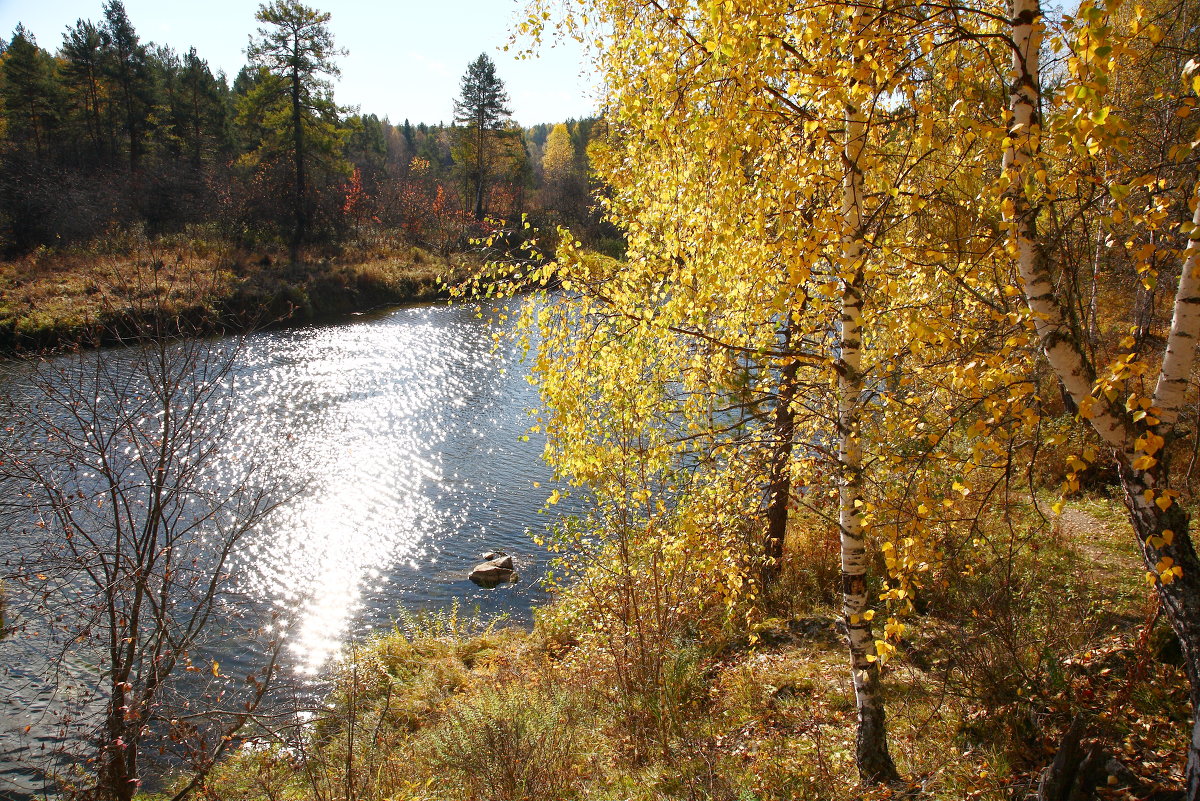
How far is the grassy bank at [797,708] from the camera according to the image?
13.6ft

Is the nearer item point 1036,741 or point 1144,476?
point 1144,476

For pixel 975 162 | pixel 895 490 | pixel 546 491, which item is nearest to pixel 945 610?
pixel 895 490

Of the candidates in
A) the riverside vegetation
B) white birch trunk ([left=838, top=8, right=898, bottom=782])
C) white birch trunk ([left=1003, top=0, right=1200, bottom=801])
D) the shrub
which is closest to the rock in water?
the riverside vegetation

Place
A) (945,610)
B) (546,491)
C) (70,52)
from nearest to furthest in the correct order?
(945,610)
(546,491)
(70,52)

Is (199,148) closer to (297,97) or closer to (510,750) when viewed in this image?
(297,97)

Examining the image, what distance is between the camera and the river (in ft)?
32.6

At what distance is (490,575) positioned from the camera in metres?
12.4

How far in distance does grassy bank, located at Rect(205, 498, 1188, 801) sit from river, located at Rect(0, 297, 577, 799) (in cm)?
266

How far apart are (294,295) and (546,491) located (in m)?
19.4

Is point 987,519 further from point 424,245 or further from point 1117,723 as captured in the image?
point 424,245

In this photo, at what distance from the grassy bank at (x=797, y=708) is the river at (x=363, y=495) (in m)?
2.66

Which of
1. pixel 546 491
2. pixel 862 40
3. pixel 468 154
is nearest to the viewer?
pixel 862 40

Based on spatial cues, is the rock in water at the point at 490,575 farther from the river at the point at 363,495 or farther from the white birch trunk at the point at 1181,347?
the white birch trunk at the point at 1181,347

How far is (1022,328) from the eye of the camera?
9.92 feet
